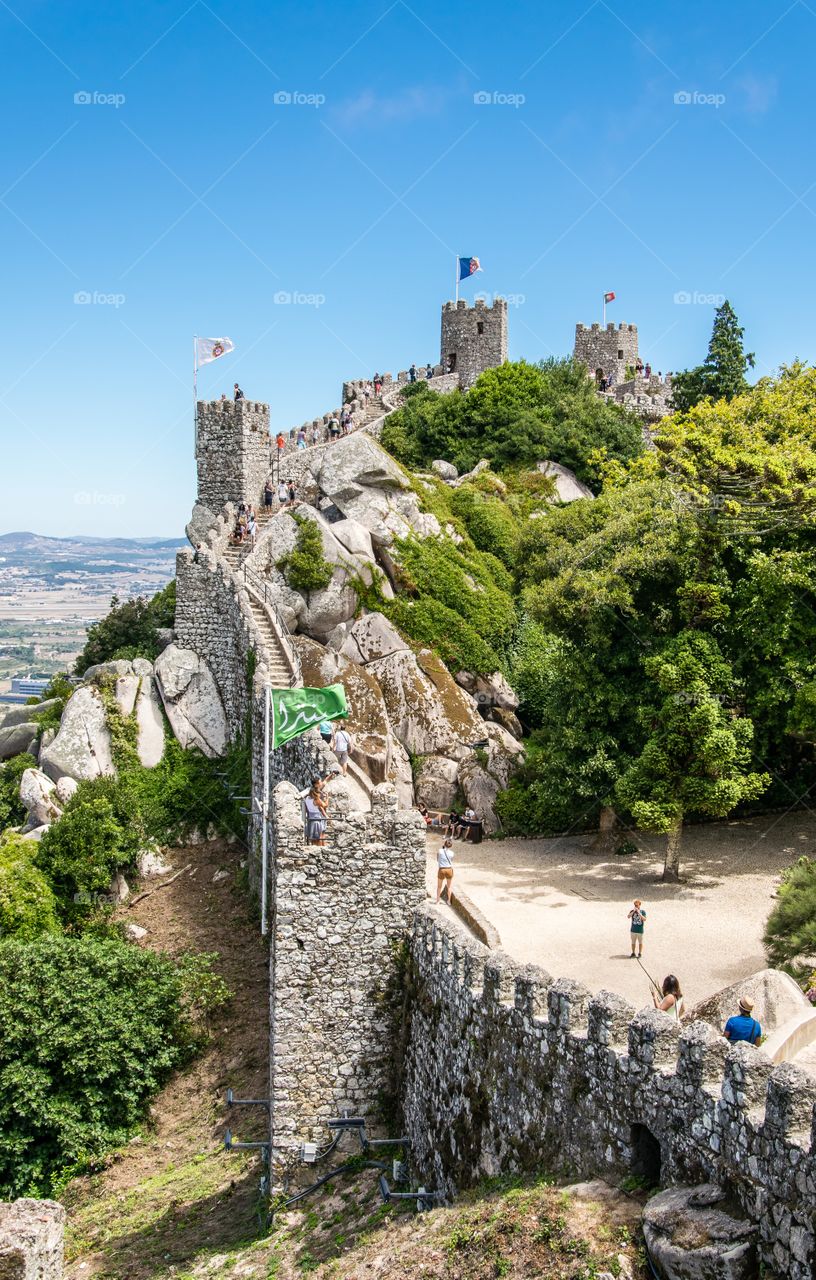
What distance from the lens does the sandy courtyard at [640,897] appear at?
52.3 ft

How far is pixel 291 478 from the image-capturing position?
121ft

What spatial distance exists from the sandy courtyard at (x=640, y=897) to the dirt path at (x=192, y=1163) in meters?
3.68

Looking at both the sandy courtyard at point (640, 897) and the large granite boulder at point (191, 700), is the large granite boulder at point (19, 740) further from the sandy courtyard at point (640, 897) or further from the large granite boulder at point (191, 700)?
the sandy courtyard at point (640, 897)

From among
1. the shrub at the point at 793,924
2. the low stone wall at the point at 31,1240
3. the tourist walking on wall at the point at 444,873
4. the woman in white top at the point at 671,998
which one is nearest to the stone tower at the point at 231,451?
the tourist walking on wall at the point at 444,873

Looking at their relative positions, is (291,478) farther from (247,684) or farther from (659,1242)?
(659,1242)

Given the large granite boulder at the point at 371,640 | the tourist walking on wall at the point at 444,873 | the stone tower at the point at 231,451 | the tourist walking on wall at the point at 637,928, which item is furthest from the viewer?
the stone tower at the point at 231,451

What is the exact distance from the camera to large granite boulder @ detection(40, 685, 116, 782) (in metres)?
27.7

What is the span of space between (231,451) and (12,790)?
476 inches

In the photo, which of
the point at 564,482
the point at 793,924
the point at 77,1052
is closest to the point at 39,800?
the point at 77,1052

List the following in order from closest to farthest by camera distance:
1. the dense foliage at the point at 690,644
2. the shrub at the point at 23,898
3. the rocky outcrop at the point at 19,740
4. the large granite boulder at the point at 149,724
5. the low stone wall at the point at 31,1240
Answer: the low stone wall at the point at 31,1240, the dense foliage at the point at 690,644, the shrub at the point at 23,898, the large granite boulder at the point at 149,724, the rocky outcrop at the point at 19,740

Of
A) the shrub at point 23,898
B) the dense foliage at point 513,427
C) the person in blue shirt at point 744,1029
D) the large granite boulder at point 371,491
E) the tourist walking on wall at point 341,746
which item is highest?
the dense foliage at point 513,427

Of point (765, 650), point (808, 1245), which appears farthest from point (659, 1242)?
point (765, 650)

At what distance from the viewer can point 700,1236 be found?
7.25 metres

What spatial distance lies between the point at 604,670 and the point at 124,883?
11.1 meters
